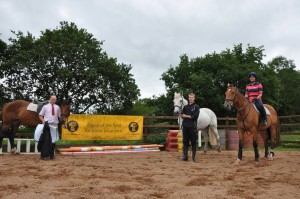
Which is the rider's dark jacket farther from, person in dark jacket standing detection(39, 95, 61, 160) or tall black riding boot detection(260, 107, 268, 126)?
person in dark jacket standing detection(39, 95, 61, 160)

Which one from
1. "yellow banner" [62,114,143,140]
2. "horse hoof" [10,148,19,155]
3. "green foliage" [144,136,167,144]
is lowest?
"horse hoof" [10,148,19,155]

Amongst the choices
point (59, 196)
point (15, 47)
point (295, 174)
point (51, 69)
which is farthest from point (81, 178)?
point (15, 47)

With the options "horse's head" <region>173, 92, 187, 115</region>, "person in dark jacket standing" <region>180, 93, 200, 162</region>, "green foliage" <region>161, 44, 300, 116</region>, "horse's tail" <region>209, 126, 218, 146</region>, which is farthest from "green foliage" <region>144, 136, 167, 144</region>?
"green foliage" <region>161, 44, 300, 116</region>

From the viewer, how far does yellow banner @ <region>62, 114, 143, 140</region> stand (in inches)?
482

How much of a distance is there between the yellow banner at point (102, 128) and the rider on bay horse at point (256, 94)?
572 cm

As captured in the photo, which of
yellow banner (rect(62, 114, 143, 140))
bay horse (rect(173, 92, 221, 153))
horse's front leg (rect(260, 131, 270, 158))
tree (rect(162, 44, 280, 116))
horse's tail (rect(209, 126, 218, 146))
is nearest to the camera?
horse's front leg (rect(260, 131, 270, 158))

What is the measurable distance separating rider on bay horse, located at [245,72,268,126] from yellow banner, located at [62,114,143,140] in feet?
18.8

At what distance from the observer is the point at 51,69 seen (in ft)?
64.5

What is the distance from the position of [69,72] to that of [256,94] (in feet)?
41.5

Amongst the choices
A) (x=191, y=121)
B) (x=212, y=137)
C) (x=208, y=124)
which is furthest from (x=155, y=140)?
(x=191, y=121)

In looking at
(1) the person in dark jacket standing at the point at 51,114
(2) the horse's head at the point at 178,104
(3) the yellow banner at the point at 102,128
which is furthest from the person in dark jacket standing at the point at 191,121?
(3) the yellow banner at the point at 102,128

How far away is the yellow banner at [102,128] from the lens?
482 inches

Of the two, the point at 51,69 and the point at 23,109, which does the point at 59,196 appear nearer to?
the point at 23,109

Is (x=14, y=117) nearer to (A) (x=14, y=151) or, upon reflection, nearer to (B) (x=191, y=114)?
(A) (x=14, y=151)
